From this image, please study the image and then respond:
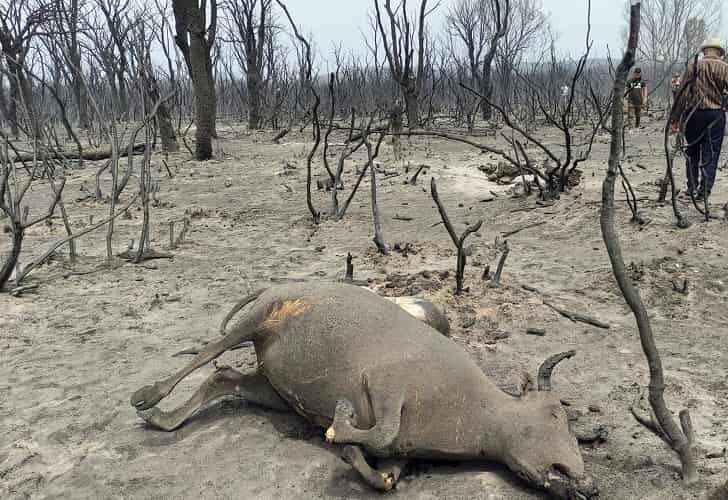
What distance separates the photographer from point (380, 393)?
195cm

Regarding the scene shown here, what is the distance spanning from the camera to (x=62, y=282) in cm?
432

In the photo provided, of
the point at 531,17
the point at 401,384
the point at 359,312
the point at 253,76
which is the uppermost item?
the point at 531,17

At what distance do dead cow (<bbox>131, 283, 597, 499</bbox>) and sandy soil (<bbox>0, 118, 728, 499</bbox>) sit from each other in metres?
0.10

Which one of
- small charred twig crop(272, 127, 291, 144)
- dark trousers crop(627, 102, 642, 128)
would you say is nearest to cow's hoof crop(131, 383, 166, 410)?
small charred twig crop(272, 127, 291, 144)

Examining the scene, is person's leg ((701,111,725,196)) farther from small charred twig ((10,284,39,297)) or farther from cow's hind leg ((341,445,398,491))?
small charred twig ((10,284,39,297))

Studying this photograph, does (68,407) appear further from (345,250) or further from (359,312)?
(345,250)

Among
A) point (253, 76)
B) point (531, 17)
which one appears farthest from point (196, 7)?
point (531, 17)

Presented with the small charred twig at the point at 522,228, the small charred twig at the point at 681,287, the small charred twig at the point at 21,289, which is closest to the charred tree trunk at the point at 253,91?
the small charred twig at the point at 522,228

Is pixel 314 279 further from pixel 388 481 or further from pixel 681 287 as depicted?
pixel 388 481

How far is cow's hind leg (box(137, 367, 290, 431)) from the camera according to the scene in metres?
2.40

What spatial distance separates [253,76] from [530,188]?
1224 centimetres

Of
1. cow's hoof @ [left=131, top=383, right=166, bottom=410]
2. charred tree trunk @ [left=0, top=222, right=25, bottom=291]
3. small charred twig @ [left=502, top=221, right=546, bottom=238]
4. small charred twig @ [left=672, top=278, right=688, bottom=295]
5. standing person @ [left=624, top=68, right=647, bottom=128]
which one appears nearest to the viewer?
cow's hoof @ [left=131, top=383, right=166, bottom=410]

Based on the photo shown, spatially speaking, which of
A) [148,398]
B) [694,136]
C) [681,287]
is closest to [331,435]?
[148,398]

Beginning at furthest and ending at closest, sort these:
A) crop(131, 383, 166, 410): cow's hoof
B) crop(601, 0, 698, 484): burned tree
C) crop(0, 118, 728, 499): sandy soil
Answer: crop(131, 383, 166, 410): cow's hoof → crop(0, 118, 728, 499): sandy soil → crop(601, 0, 698, 484): burned tree
